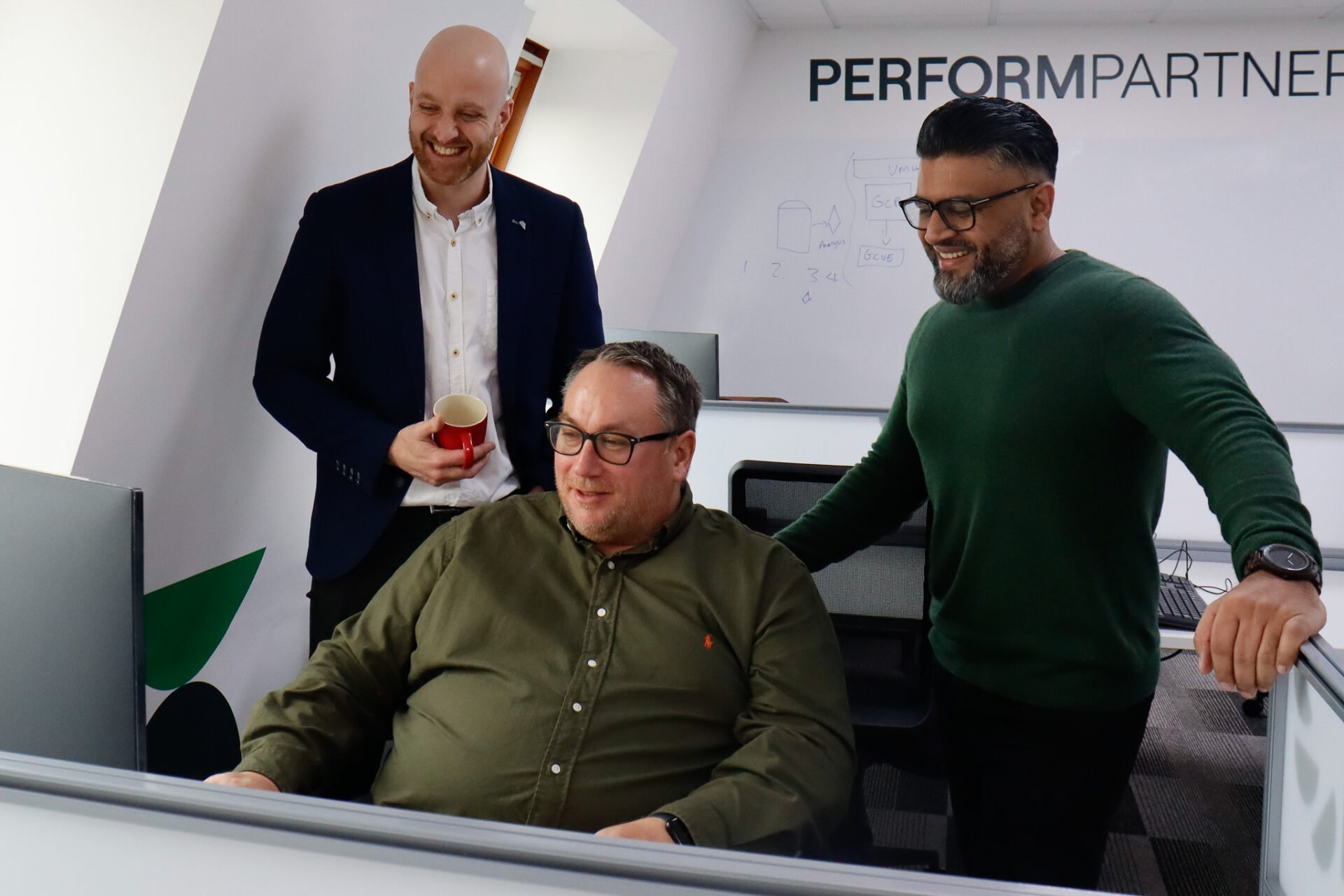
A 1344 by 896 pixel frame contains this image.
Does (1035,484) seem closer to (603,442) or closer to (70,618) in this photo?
(603,442)

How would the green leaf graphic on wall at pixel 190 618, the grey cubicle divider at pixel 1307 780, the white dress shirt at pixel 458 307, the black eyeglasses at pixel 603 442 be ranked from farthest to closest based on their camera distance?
the green leaf graphic on wall at pixel 190 618
the white dress shirt at pixel 458 307
the black eyeglasses at pixel 603 442
the grey cubicle divider at pixel 1307 780

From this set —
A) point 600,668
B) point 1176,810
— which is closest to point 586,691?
point 600,668

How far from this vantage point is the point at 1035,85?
553 cm

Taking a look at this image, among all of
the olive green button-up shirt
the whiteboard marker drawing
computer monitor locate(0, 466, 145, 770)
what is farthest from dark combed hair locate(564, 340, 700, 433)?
the whiteboard marker drawing

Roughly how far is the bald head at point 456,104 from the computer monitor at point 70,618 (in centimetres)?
108

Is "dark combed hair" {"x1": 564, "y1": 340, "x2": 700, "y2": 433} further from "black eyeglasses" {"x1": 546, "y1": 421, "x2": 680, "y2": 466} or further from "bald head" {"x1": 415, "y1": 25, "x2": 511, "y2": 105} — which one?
"bald head" {"x1": 415, "y1": 25, "x2": 511, "y2": 105}

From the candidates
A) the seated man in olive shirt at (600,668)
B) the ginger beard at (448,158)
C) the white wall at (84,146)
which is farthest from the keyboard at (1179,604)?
the white wall at (84,146)

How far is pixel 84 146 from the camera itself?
1.97 meters

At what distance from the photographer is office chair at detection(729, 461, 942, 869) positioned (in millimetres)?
2186

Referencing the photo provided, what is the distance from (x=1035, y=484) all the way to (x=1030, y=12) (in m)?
4.54

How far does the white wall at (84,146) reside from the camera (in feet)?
6.45

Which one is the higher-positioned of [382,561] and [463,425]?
[463,425]

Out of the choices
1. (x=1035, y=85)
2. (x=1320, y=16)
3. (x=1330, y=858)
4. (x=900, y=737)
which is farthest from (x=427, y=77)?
(x=1320, y=16)

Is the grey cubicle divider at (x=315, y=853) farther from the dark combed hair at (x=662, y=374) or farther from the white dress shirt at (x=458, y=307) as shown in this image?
the white dress shirt at (x=458, y=307)
